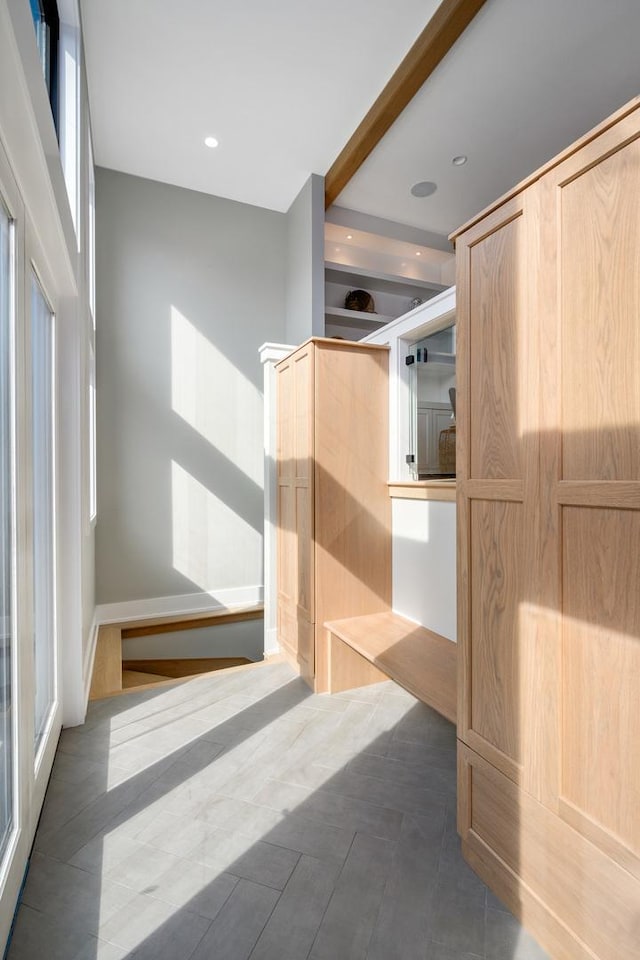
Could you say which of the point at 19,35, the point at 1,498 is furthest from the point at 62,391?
the point at 19,35

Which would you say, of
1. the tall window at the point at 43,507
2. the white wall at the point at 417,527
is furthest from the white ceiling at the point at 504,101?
the tall window at the point at 43,507

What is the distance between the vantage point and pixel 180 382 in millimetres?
3717

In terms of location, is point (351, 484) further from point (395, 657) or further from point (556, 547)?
point (556, 547)

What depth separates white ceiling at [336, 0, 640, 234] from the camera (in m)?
2.33

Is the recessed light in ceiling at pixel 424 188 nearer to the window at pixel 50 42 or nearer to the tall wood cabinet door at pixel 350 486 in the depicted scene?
the tall wood cabinet door at pixel 350 486

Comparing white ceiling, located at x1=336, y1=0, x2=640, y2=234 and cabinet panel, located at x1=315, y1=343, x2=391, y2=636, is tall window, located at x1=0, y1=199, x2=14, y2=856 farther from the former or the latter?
white ceiling, located at x1=336, y1=0, x2=640, y2=234

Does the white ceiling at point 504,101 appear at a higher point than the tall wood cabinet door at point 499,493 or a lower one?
higher

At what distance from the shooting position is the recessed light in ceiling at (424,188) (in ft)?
11.7

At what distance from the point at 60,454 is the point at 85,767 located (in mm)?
1321

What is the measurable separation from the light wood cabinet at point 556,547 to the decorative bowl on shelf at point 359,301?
266cm

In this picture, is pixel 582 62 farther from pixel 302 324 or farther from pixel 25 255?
pixel 25 255

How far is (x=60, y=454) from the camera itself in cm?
211

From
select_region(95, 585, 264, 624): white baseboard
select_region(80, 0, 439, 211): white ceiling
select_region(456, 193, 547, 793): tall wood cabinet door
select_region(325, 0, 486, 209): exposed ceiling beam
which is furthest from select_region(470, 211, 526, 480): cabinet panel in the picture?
select_region(95, 585, 264, 624): white baseboard

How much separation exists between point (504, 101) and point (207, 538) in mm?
3573
